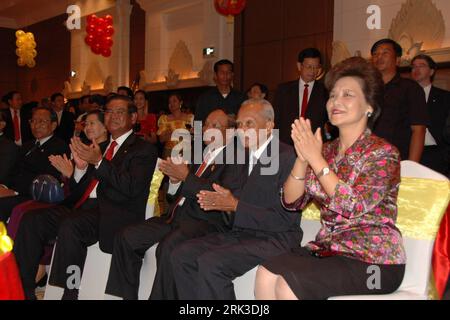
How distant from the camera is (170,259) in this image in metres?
2.41

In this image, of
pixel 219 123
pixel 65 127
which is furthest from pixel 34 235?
pixel 65 127

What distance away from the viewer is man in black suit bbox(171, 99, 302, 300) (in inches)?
86.9

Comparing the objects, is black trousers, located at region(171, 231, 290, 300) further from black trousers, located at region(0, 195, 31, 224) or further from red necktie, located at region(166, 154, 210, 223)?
black trousers, located at region(0, 195, 31, 224)

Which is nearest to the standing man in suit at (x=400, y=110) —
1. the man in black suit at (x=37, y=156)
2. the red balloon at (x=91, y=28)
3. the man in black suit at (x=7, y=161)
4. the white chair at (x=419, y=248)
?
the white chair at (x=419, y=248)

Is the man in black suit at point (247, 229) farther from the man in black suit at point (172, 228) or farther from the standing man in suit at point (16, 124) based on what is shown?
the standing man in suit at point (16, 124)

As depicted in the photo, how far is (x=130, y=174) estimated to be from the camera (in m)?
3.04

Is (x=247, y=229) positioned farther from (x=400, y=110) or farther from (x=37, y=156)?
(x=37, y=156)

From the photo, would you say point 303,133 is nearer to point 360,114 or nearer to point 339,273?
point 360,114

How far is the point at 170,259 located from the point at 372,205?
104cm

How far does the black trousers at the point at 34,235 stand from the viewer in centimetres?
312

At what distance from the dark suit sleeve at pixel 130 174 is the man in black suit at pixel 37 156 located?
1.01m

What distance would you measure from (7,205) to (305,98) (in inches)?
89.3
